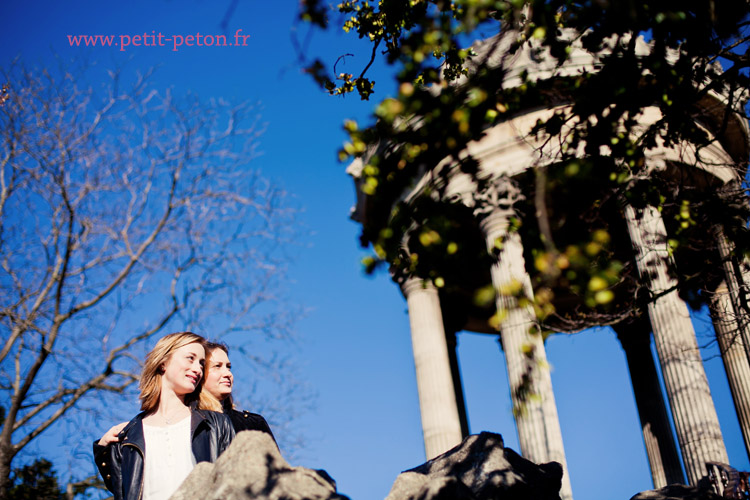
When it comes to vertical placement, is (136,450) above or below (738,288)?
below

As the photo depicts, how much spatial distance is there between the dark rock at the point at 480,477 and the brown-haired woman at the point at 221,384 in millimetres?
1664

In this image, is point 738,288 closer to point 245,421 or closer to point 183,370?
point 245,421

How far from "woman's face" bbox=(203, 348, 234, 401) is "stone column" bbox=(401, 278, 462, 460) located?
1690 centimetres

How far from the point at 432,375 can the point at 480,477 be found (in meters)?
19.1

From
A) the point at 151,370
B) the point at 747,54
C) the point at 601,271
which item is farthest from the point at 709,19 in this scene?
the point at 151,370

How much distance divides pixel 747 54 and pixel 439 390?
1825 cm

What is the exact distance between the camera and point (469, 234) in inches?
1155

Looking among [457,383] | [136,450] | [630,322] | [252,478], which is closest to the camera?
[252,478]

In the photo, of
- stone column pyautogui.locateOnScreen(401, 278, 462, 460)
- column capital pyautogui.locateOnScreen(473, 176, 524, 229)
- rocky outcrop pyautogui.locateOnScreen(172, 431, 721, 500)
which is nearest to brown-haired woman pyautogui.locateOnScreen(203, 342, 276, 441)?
rocky outcrop pyautogui.locateOnScreen(172, 431, 721, 500)

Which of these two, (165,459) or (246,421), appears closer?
(165,459)

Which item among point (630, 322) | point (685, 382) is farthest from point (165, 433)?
point (685, 382)

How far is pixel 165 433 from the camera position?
6.38 metres

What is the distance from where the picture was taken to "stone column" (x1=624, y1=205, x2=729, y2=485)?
19.4 metres

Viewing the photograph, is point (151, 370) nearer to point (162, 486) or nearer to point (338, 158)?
point (162, 486)
